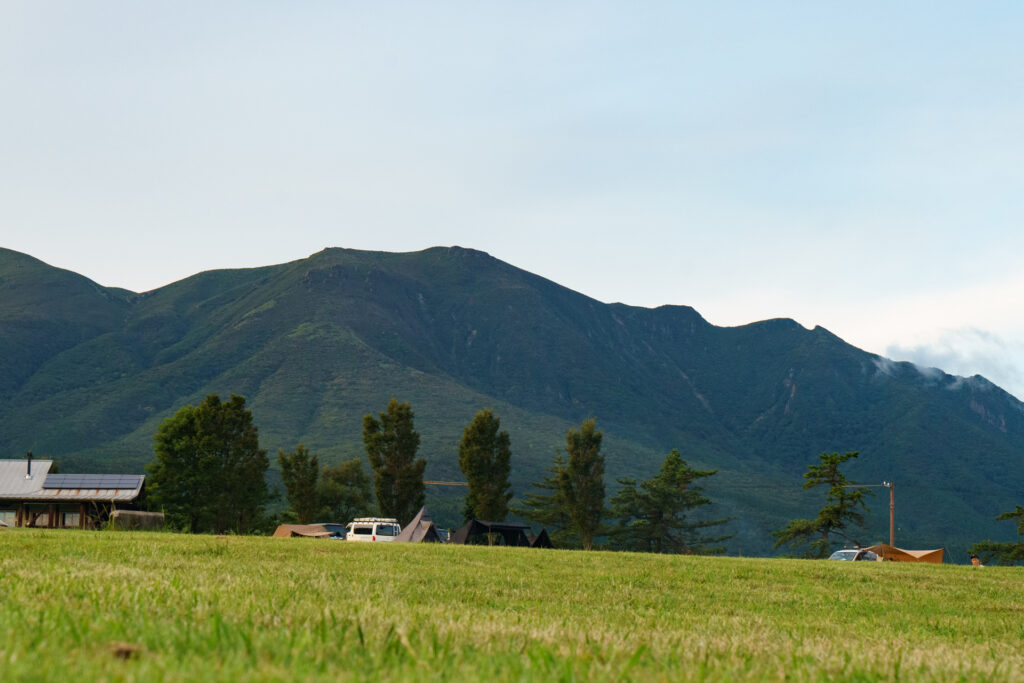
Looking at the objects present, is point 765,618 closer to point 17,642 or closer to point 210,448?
point 17,642

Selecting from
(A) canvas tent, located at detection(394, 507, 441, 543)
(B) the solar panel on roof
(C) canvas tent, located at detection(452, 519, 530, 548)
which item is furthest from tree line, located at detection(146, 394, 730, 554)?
(C) canvas tent, located at detection(452, 519, 530, 548)

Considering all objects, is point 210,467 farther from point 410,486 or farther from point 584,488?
point 584,488

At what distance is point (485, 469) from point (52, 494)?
35473 millimetres

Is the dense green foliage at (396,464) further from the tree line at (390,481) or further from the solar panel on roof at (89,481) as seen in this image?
the solar panel on roof at (89,481)

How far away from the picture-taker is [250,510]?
73.2 meters

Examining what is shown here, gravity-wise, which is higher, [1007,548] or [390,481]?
Answer: [390,481]

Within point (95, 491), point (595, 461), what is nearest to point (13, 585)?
point (95, 491)

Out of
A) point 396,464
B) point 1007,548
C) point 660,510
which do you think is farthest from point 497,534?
point 1007,548

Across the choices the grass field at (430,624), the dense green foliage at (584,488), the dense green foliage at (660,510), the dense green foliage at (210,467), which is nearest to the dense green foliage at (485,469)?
the dense green foliage at (584,488)

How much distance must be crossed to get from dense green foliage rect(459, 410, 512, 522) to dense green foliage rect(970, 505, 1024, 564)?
43.8 m

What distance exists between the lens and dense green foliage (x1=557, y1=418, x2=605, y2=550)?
287ft

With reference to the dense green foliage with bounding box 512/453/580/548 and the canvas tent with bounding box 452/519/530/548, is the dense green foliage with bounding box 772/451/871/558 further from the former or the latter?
the canvas tent with bounding box 452/519/530/548

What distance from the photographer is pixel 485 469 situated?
260 ft

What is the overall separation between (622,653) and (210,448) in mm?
67996
